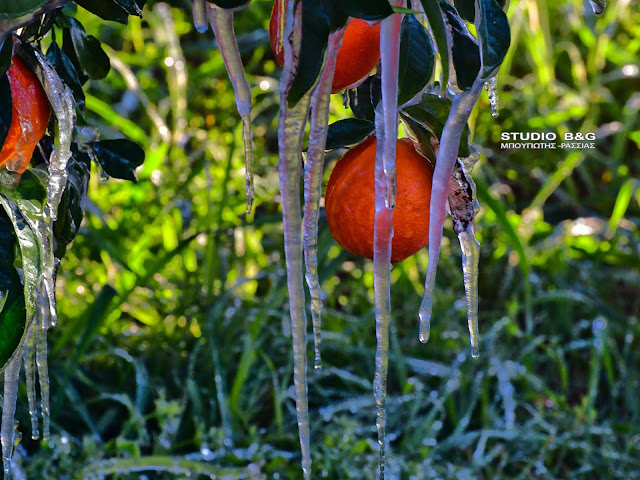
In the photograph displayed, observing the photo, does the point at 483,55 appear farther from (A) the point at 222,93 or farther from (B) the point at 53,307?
(A) the point at 222,93

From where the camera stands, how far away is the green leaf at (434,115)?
534mm

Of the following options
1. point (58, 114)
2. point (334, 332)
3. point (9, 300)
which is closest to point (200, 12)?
point (58, 114)

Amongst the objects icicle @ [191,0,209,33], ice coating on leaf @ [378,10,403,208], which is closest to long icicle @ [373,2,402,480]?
ice coating on leaf @ [378,10,403,208]

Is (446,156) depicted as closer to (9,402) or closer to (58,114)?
(58,114)

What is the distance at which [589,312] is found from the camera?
168 centimetres

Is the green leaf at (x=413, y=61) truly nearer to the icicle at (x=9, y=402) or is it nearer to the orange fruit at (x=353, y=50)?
the orange fruit at (x=353, y=50)

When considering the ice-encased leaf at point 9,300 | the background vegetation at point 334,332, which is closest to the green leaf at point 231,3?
the ice-encased leaf at point 9,300

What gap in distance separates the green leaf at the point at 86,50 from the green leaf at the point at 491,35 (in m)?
0.34

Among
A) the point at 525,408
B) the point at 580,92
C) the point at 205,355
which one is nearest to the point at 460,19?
the point at 205,355

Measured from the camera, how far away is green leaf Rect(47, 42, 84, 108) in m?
0.61

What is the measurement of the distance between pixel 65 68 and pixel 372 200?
0.88 ft

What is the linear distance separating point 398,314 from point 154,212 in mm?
583

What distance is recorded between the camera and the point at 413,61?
473mm

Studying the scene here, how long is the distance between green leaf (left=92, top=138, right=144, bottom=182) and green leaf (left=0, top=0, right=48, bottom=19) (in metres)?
0.26
